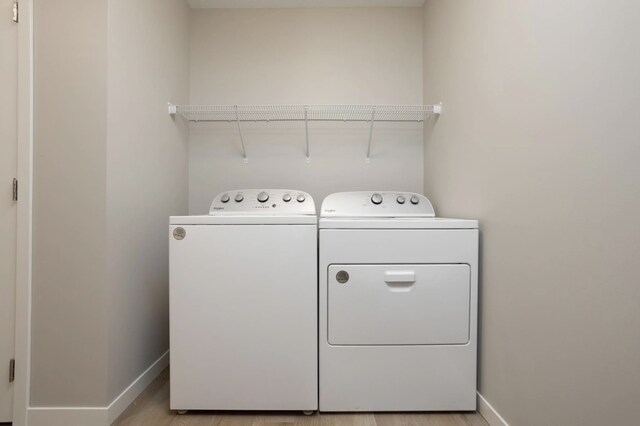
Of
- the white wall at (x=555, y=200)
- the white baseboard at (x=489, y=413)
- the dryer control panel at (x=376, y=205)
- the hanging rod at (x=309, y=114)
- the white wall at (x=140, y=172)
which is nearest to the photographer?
the white wall at (x=555, y=200)

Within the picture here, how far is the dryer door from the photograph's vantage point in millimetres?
1532

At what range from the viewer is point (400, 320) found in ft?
5.03

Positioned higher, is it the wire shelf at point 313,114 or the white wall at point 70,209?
the wire shelf at point 313,114

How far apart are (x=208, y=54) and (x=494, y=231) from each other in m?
1.99

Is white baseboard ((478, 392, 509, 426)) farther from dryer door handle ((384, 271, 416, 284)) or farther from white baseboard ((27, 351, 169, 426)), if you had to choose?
white baseboard ((27, 351, 169, 426))

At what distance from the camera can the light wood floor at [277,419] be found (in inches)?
58.6

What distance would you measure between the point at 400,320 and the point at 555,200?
75cm

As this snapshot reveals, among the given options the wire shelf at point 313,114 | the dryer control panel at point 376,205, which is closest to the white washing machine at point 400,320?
the dryer control panel at point 376,205

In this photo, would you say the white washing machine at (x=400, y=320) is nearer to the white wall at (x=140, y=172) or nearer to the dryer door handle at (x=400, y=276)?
the dryer door handle at (x=400, y=276)

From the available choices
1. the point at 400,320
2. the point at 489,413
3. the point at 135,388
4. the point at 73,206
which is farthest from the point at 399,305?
the point at 73,206

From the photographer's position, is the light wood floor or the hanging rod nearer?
the light wood floor

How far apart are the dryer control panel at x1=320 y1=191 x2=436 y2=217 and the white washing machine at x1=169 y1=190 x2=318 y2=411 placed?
50cm

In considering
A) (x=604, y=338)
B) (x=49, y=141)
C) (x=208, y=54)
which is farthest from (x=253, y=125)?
(x=604, y=338)

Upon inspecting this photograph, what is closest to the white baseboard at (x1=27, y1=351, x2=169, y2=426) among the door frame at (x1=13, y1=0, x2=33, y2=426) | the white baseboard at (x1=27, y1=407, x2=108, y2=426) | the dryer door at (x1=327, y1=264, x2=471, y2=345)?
the white baseboard at (x1=27, y1=407, x2=108, y2=426)
